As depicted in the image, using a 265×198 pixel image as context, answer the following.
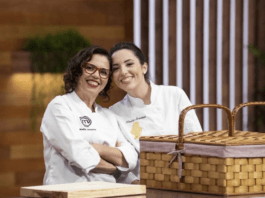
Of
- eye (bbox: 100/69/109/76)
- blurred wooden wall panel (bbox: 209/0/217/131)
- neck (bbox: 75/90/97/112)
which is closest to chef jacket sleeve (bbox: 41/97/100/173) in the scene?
neck (bbox: 75/90/97/112)

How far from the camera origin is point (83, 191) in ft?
4.65

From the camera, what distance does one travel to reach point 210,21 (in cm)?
555

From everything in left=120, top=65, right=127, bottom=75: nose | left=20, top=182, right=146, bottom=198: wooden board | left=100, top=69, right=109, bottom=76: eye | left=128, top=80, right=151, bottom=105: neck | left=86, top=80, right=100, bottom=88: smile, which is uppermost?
left=120, top=65, right=127, bottom=75: nose

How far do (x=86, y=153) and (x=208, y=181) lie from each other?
27.1 inches

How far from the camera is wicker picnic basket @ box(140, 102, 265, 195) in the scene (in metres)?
1.50

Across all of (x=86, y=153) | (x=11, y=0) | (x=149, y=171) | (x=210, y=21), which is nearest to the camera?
(x=149, y=171)

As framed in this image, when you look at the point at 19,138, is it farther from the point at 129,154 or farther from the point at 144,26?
the point at 129,154

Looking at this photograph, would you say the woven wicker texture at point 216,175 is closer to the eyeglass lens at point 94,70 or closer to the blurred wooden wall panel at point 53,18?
the eyeglass lens at point 94,70

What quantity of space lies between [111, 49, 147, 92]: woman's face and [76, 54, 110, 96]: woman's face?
73 millimetres

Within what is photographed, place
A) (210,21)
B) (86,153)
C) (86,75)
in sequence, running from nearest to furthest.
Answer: (86,153)
(86,75)
(210,21)

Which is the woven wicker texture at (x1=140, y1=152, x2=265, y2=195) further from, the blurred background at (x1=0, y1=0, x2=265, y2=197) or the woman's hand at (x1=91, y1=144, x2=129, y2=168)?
the blurred background at (x1=0, y1=0, x2=265, y2=197)

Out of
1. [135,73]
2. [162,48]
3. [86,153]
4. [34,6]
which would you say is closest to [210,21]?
[162,48]

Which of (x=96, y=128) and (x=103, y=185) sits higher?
(x=96, y=128)

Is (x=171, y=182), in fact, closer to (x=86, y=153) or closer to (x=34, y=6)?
(x=86, y=153)
